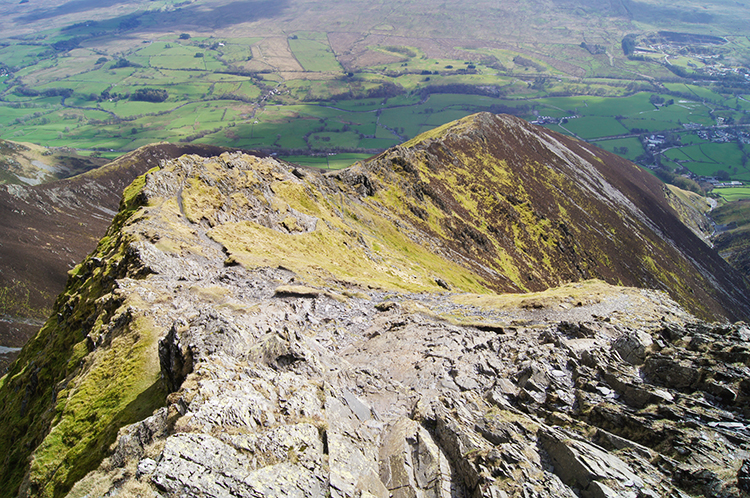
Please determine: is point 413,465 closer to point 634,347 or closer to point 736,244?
point 634,347

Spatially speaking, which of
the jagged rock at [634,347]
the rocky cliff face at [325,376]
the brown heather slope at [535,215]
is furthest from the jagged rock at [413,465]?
the brown heather slope at [535,215]

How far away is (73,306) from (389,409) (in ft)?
123

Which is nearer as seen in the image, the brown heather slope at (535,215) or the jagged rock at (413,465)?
the jagged rock at (413,465)

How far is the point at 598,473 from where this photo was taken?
52.7 ft

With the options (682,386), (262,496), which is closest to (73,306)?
(262,496)

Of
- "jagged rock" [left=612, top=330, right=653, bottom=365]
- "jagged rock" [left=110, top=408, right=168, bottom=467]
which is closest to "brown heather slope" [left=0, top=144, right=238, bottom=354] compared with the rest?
"jagged rock" [left=110, top=408, right=168, bottom=467]

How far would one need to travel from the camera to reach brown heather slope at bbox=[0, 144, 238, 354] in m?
104

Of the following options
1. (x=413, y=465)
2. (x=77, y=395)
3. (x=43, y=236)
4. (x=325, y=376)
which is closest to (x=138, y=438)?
(x=325, y=376)

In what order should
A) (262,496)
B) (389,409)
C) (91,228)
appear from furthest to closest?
1. (91,228)
2. (389,409)
3. (262,496)

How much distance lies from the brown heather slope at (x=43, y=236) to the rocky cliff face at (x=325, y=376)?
7387 cm

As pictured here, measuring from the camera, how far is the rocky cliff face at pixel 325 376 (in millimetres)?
16016

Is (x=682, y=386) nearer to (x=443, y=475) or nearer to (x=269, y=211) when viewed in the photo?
(x=443, y=475)

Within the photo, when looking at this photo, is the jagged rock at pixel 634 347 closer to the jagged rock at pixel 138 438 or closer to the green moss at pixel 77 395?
the jagged rock at pixel 138 438

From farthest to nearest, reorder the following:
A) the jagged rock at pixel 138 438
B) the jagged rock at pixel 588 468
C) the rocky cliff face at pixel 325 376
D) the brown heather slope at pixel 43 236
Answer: the brown heather slope at pixel 43 236, the jagged rock at pixel 138 438, the rocky cliff face at pixel 325 376, the jagged rock at pixel 588 468
